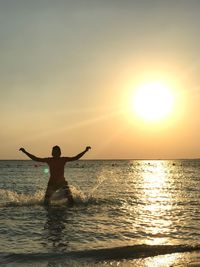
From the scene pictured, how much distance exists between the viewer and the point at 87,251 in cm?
1040

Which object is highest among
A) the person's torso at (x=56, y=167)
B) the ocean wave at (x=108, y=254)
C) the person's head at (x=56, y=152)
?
the person's head at (x=56, y=152)

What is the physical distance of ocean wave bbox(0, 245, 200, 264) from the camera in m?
9.73

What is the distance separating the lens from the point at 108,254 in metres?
10.1

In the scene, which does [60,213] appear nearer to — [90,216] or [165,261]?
[90,216]

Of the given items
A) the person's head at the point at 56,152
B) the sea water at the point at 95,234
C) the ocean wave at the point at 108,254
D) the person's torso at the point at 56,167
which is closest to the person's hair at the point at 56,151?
the person's head at the point at 56,152

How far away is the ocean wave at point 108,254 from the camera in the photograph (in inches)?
383

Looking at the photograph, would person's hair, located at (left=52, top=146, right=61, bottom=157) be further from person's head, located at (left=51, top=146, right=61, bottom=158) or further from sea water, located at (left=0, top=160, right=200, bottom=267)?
sea water, located at (left=0, top=160, right=200, bottom=267)

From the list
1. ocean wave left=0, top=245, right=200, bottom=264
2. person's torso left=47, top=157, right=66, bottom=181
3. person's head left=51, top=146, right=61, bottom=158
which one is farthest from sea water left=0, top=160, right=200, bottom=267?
person's head left=51, top=146, right=61, bottom=158

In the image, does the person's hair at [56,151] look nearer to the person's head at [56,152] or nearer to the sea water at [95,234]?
the person's head at [56,152]

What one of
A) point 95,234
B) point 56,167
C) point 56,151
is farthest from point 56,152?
point 95,234

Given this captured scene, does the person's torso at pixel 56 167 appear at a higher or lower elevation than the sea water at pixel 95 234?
higher

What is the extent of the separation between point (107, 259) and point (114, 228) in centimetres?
425

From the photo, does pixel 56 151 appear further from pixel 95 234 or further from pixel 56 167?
pixel 95 234

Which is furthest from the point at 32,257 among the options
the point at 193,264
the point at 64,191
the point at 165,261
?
the point at 64,191
